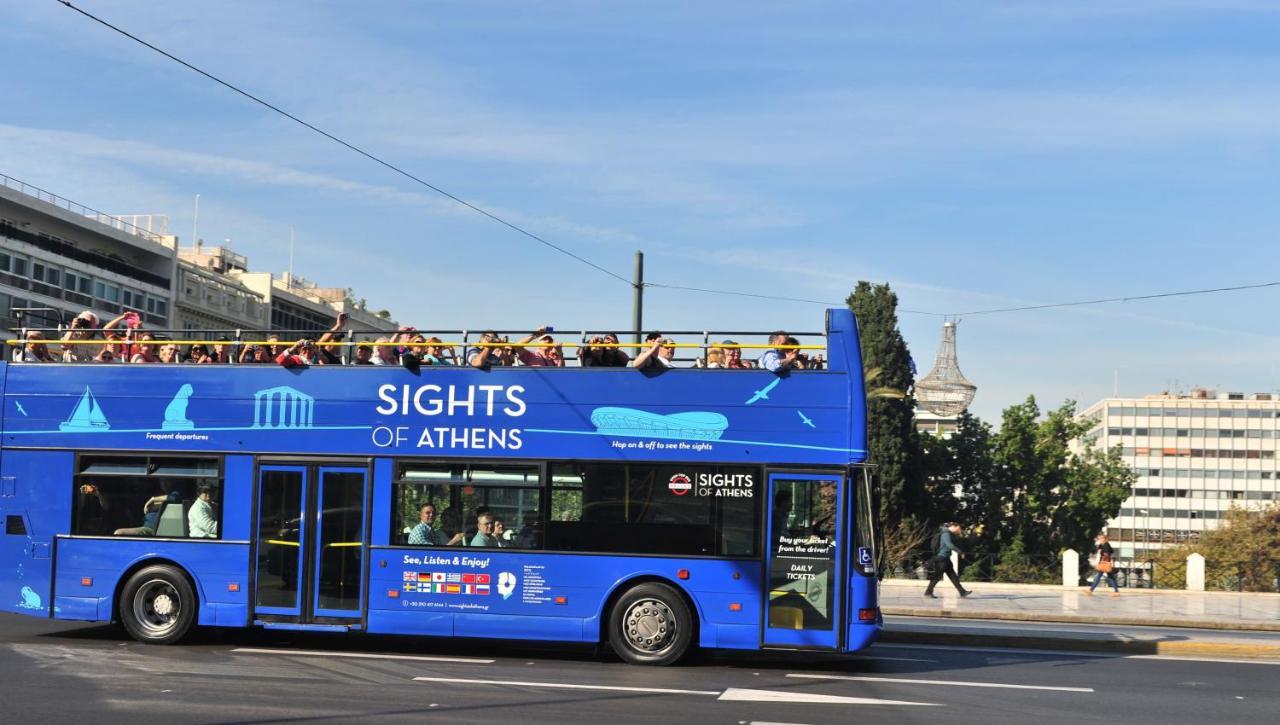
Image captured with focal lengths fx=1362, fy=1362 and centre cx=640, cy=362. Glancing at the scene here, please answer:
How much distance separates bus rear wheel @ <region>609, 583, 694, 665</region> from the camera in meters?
14.6

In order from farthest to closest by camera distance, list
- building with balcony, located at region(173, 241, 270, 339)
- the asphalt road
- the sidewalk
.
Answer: building with balcony, located at region(173, 241, 270, 339), the sidewalk, the asphalt road

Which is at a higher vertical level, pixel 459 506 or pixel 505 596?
pixel 459 506

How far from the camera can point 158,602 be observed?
51.9 ft

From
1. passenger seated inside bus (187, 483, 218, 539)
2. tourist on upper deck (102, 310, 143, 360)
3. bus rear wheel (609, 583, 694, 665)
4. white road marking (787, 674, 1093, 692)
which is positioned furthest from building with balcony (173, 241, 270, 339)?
white road marking (787, 674, 1093, 692)

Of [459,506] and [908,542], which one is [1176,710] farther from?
[908,542]

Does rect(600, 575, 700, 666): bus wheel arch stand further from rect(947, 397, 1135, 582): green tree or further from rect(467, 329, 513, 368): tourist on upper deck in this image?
rect(947, 397, 1135, 582): green tree

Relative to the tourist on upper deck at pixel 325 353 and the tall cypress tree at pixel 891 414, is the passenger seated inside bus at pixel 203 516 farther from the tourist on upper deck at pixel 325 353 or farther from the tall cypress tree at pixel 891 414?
the tall cypress tree at pixel 891 414

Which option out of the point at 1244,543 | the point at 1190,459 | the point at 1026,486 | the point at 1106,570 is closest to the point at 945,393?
the point at 1026,486

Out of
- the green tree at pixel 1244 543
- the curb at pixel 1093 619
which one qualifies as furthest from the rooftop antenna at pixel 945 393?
the curb at pixel 1093 619

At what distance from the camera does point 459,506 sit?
15.3 metres

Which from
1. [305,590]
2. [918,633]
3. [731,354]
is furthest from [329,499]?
[918,633]

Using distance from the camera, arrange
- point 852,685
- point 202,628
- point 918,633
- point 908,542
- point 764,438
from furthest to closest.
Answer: point 908,542, point 918,633, point 202,628, point 764,438, point 852,685

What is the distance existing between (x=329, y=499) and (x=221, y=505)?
1351 millimetres

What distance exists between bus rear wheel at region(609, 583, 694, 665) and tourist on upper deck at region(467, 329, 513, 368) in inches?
120
